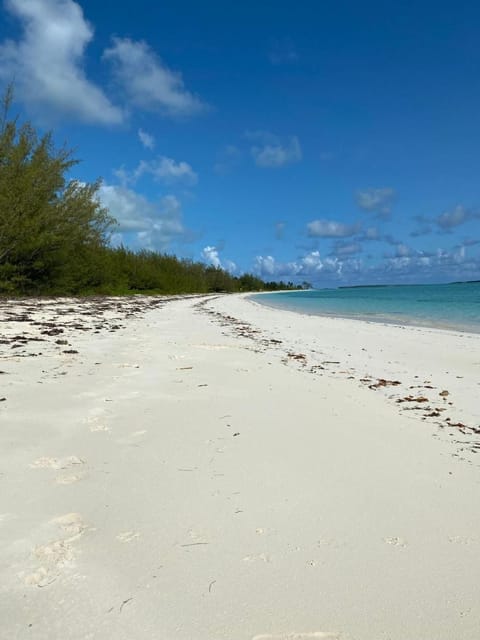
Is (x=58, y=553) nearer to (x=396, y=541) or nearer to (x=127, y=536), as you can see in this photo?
(x=127, y=536)

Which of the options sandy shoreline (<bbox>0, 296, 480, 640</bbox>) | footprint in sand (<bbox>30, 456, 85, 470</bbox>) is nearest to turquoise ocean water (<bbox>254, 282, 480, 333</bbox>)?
sandy shoreline (<bbox>0, 296, 480, 640</bbox>)

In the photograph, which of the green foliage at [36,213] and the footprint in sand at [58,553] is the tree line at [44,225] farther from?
the footprint in sand at [58,553]

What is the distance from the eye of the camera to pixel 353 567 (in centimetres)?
168

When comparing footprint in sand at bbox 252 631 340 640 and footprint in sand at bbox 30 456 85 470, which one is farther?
footprint in sand at bbox 30 456 85 470

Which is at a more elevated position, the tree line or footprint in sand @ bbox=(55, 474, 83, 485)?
the tree line

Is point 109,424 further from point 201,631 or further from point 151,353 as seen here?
point 151,353

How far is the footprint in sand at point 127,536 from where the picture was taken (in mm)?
1818

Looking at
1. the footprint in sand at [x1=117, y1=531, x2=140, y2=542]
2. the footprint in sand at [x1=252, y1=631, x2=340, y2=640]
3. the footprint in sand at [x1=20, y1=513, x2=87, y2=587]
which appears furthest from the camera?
the footprint in sand at [x1=117, y1=531, x2=140, y2=542]

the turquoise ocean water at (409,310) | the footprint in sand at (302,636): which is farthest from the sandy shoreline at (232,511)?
the turquoise ocean water at (409,310)

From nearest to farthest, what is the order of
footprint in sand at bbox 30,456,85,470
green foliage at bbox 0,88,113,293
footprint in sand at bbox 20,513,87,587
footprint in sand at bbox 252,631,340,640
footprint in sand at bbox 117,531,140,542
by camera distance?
footprint in sand at bbox 252,631,340,640 → footprint in sand at bbox 20,513,87,587 → footprint in sand at bbox 117,531,140,542 → footprint in sand at bbox 30,456,85,470 → green foliage at bbox 0,88,113,293

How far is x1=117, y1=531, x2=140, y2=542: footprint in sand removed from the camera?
1.82 meters

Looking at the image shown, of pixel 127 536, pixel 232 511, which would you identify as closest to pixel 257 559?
pixel 232 511

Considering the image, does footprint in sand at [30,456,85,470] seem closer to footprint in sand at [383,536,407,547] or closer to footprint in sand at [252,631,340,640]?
footprint in sand at [252,631,340,640]

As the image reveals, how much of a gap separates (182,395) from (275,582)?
271 cm
